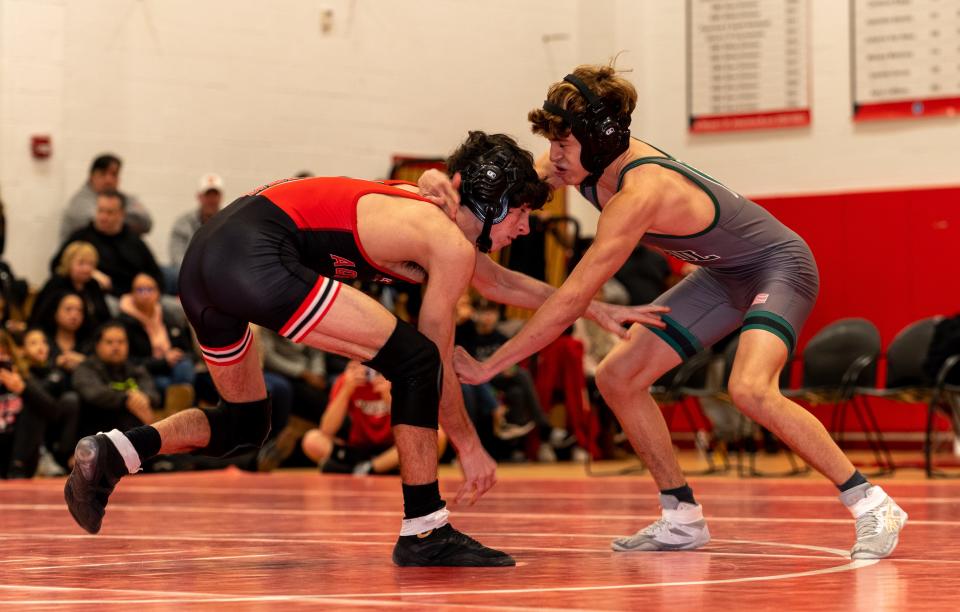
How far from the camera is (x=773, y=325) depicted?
421 cm

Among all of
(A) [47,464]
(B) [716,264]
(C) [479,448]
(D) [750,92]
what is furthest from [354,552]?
(D) [750,92]

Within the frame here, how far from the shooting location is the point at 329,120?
12297 mm

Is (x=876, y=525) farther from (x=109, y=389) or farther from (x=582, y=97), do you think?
(x=109, y=389)

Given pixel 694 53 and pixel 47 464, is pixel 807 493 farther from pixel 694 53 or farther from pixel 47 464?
pixel 694 53

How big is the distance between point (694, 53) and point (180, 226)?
507cm

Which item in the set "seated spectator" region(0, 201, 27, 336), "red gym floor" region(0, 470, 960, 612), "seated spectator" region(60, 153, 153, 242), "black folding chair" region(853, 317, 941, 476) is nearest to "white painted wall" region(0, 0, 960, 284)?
"seated spectator" region(60, 153, 153, 242)

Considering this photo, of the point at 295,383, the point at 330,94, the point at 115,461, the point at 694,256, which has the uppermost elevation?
the point at 330,94

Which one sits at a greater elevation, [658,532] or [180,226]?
[180,226]

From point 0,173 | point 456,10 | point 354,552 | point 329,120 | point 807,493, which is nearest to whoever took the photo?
point 354,552

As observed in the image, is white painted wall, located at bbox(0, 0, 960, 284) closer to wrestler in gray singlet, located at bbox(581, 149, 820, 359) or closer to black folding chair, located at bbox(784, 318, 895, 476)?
black folding chair, located at bbox(784, 318, 895, 476)

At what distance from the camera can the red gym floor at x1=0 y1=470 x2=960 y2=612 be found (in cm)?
314

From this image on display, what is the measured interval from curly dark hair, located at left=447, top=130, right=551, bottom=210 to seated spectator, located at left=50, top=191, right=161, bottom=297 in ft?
20.6

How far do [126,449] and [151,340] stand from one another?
5.76 metres

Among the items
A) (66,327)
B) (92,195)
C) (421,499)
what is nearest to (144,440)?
(421,499)
